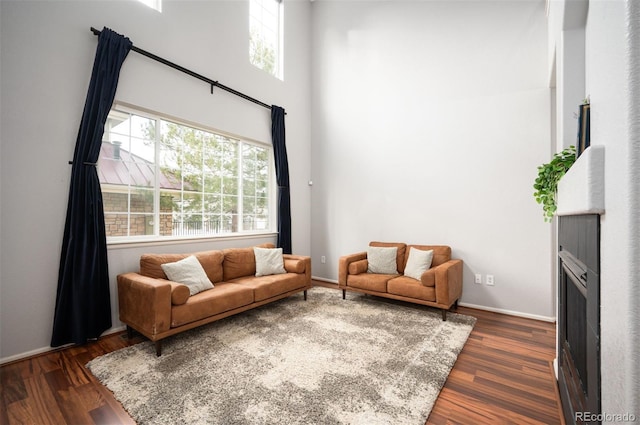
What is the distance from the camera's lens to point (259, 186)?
15.7 ft

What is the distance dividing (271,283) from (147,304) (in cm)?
132


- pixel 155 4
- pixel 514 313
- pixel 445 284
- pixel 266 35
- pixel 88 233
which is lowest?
pixel 514 313

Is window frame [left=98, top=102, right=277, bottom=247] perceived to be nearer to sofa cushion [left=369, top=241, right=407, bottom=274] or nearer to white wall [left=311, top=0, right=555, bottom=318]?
white wall [left=311, top=0, right=555, bottom=318]

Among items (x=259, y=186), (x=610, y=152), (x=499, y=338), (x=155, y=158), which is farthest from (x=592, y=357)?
(x=259, y=186)

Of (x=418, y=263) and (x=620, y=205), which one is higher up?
(x=620, y=205)

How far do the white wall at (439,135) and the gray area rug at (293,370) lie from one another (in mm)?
1048

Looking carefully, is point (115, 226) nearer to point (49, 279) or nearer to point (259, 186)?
point (49, 279)

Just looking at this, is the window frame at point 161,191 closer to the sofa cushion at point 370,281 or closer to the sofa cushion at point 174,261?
the sofa cushion at point 174,261

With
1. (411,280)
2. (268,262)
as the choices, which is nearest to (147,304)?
(268,262)

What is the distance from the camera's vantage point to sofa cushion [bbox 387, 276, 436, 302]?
3297 millimetres

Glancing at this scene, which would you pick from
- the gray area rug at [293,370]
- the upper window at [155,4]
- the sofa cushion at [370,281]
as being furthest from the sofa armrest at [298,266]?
the upper window at [155,4]

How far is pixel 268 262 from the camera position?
153 inches

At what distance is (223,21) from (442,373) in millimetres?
4803

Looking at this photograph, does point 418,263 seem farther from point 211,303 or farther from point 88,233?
point 88,233
